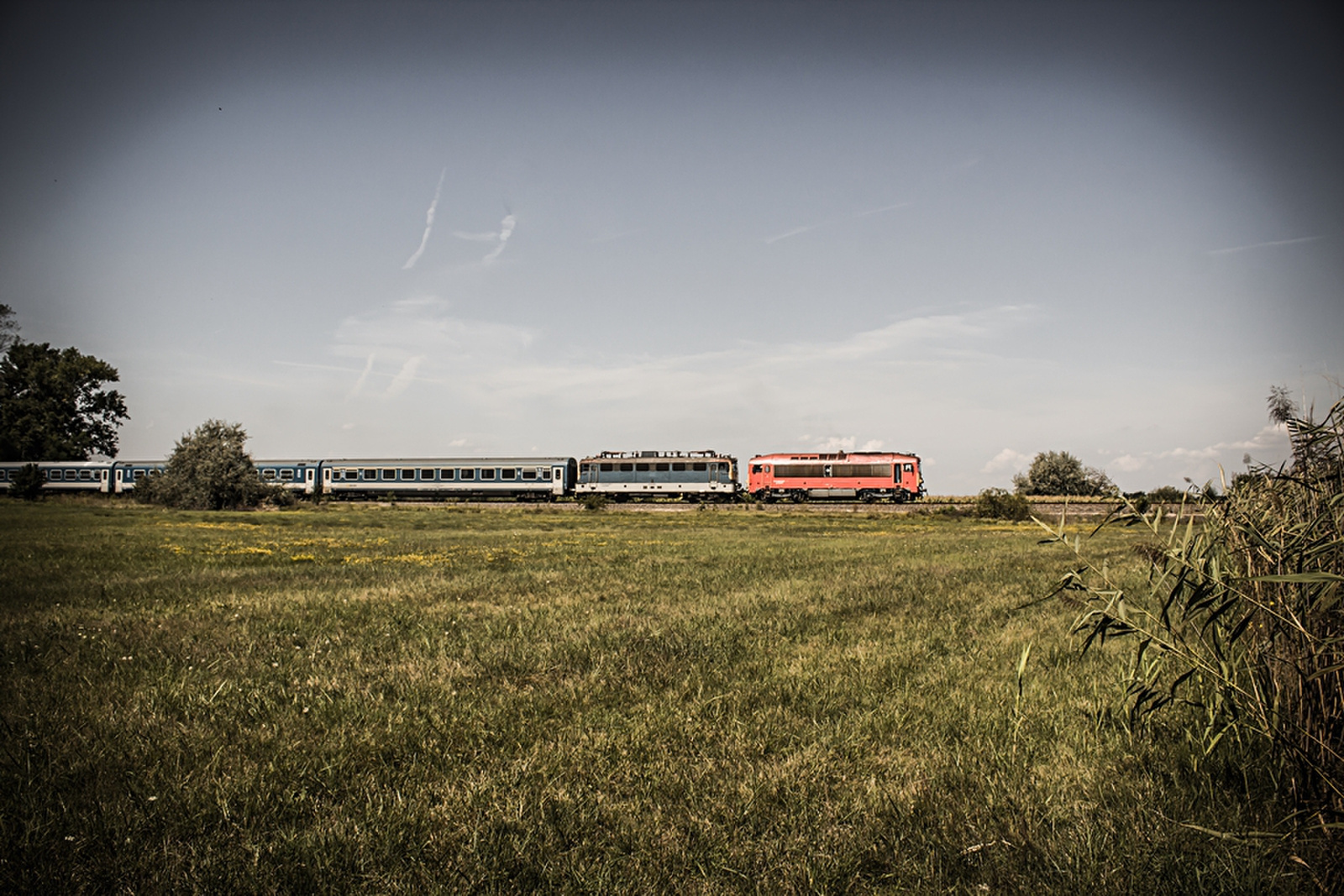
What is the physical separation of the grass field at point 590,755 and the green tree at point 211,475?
37.5m

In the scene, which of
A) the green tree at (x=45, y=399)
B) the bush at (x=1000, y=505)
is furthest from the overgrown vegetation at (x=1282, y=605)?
the bush at (x=1000, y=505)

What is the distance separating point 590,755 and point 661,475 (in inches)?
2135

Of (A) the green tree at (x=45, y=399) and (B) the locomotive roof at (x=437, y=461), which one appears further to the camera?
(B) the locomotive roof at (x=437, y=461)

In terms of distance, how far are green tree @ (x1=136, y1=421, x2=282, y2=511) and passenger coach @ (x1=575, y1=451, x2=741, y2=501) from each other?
23.2 metres

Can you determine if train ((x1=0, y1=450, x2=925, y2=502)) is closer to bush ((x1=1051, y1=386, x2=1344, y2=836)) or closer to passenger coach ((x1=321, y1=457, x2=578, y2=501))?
passenger coach ((x1=321, y1=457, x2=578, y2=501))

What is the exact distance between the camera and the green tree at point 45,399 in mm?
8180

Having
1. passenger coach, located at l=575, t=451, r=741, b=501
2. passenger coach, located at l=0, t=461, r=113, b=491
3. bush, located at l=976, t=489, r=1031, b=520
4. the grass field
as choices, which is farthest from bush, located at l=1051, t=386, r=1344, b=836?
passenger coach, located at l=0, t=461, r=113, b=491

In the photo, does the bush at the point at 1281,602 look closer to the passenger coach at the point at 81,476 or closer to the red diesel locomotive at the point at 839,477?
the red diesel locomotive at the point at 839,477

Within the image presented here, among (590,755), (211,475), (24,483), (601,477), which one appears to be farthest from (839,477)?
(590,755)

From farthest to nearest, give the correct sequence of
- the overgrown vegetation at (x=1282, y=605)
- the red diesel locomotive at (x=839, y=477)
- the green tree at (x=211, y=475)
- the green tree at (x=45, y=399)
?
the red diesel locomotive at (x=839, y=477) < the green tree at (x=211, y=475) < the green tree at (x=45, y=399) < the overgrown vegetation at (x=1282, y=605)

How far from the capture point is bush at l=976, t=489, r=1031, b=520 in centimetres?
4322

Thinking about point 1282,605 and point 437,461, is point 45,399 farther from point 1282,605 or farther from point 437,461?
point 437,461

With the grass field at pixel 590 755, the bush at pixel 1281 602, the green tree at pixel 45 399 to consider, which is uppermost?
the green tree at pixel 45 399

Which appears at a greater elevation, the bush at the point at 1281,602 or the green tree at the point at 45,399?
the green tree at the point at 45,399
